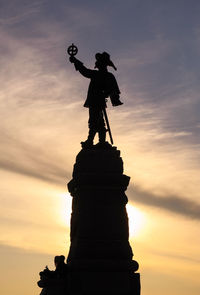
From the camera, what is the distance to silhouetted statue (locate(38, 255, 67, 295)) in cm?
1642

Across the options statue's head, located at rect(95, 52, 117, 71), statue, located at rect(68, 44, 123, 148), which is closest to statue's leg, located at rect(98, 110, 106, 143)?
statue, located at rect(68, 44, 123, 148)

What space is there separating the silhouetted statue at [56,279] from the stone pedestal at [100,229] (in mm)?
276

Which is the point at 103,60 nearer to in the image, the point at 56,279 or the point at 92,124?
A: the point at 92,124

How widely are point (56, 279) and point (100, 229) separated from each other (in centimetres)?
205

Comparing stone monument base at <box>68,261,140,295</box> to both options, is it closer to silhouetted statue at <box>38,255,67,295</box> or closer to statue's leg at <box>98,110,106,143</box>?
silhouetted statue at <box>38,255,67,295</box>

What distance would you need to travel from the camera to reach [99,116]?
18969 mm

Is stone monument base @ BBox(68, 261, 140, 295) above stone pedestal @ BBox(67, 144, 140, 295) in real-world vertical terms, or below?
below

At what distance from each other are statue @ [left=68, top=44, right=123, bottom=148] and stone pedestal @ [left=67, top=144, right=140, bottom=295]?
3.30ft

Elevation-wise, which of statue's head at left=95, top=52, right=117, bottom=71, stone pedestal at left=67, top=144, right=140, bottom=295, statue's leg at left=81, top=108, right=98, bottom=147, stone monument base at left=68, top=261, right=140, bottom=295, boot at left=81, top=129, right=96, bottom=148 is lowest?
stone monument base at left=68, top=261, right=140, bottom=295

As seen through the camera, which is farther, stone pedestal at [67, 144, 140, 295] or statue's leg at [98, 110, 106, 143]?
statue's leg at [98, 110, 106, 143]

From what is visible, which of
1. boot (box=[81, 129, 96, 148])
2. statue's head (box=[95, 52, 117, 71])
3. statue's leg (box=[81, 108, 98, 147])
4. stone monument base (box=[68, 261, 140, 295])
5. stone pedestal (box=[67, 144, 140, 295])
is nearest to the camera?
stone monument base (box=[68, 261, 140, 295])

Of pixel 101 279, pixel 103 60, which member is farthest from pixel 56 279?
pixel 103 60

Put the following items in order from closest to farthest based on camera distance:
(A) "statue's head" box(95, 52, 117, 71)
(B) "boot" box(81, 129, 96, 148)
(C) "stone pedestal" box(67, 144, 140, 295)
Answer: (C) "stone pedestal" box(67, 144, 140, 295) → (B) "boot" box(81, 129, 96, 148) → (A) "statue's head" box(95, 52, 117, 71)

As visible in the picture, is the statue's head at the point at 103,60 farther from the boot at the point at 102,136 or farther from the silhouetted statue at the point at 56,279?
the silhouetted statue at the point at 56,279
